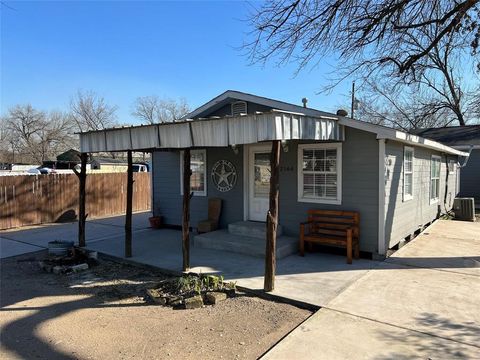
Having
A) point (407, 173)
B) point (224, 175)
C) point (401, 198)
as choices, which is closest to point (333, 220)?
point (401, 198)

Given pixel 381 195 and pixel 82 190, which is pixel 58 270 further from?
pixel 381 195

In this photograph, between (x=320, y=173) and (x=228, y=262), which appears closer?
(x=228, y=262)

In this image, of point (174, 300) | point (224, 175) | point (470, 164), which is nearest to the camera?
point (174, 300)

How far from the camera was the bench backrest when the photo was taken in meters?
6.79

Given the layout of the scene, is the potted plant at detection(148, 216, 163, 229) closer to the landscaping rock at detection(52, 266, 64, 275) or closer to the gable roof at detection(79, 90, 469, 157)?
the gable roof at detection(79, 90, 469, 157)

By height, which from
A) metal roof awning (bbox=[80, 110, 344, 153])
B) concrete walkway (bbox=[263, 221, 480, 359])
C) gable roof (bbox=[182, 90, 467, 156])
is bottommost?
concrete walkway (bbox=[263, 221, 480, 359])

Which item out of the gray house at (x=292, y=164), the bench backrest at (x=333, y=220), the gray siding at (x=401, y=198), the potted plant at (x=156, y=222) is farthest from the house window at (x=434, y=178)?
the potted plant at (x=156, y=222)

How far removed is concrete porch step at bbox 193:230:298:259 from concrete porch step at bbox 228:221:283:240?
121 millimetres

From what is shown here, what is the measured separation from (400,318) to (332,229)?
3084 mm

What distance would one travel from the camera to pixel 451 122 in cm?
2977

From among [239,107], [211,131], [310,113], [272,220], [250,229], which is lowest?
[250,229]

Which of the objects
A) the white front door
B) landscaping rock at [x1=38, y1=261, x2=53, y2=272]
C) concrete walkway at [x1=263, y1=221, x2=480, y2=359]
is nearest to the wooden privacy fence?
landscaping rock at [x1=38, y1=261, x2=53, y2=272]

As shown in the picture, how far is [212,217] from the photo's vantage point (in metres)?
9.07

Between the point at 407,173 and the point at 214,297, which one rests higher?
the point at 407,173
